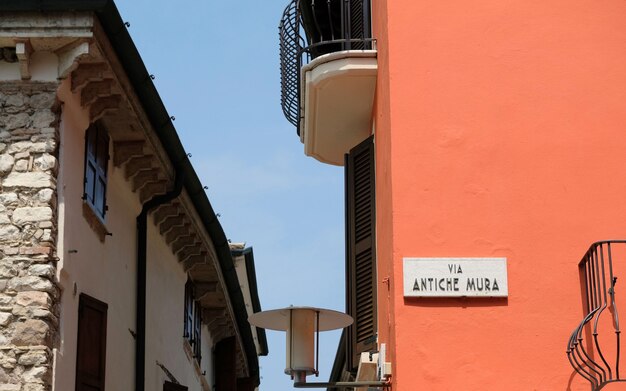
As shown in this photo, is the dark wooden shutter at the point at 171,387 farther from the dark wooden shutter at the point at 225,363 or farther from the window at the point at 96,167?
the dark wooden shutter at the point at 225,363

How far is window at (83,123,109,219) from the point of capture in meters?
13.4

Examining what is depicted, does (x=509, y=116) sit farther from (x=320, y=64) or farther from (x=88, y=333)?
Result: (x=88, y=333)

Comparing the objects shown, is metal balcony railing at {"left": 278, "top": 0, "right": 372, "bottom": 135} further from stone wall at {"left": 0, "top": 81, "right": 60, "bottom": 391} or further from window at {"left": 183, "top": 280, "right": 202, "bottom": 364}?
window at {"left": 183, "top": 280, "right": 202, "bottom": 364}

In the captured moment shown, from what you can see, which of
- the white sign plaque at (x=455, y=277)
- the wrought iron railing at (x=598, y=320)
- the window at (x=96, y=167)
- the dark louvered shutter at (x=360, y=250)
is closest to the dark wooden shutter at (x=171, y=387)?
the window at (x=96, y=167)

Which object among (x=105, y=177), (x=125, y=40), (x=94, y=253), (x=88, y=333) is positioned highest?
(x=125, y=40)

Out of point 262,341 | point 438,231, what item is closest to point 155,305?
point 438,231

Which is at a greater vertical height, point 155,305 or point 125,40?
point 125,40

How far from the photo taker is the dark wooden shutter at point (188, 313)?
790 inches

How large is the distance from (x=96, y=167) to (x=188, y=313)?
275 inches

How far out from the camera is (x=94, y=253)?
538 inches

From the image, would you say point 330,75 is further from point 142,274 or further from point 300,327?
point 142,274

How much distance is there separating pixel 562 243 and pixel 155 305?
8.62 m

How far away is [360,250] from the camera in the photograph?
12961 mm

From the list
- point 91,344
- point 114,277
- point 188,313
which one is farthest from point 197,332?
point 91,344
